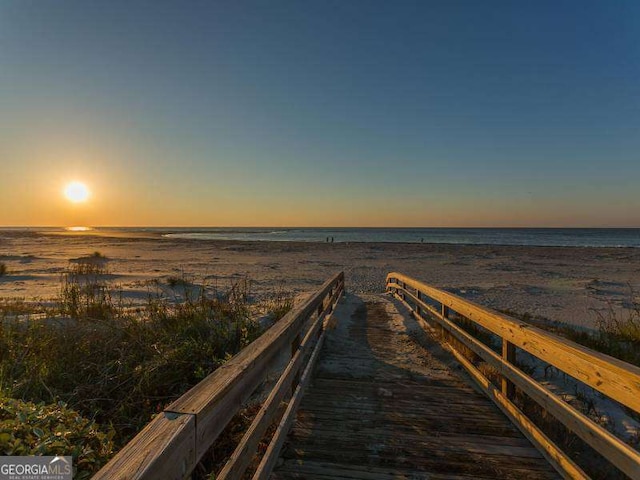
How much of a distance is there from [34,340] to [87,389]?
1438 mm

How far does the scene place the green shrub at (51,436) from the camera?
2.05 m

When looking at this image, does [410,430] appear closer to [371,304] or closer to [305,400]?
[305,400]

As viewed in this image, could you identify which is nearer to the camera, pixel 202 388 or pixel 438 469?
pixel 202 388

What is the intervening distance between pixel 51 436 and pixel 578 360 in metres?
3.45

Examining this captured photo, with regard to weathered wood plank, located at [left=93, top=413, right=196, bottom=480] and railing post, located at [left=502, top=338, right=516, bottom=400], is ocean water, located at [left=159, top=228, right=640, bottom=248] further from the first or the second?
weathered wood plank, located at [left=93, top=413, right=196, bottom=480]

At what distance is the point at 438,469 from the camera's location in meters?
2.72

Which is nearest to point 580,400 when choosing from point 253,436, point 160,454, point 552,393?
point 552,393

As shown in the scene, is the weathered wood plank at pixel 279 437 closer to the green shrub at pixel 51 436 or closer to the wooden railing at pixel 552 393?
the green shrub at pixel 51 436

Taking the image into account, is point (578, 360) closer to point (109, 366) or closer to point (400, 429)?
point (400, 429)

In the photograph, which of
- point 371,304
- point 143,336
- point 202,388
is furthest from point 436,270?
point 202,388

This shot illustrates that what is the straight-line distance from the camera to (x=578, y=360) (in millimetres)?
2402

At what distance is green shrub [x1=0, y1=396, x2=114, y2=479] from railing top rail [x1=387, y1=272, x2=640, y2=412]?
3.14 m

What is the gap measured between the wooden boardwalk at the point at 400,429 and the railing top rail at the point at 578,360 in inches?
33.0

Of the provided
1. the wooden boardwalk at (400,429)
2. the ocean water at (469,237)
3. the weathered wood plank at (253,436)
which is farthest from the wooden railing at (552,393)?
the ocean water at (469,237)
